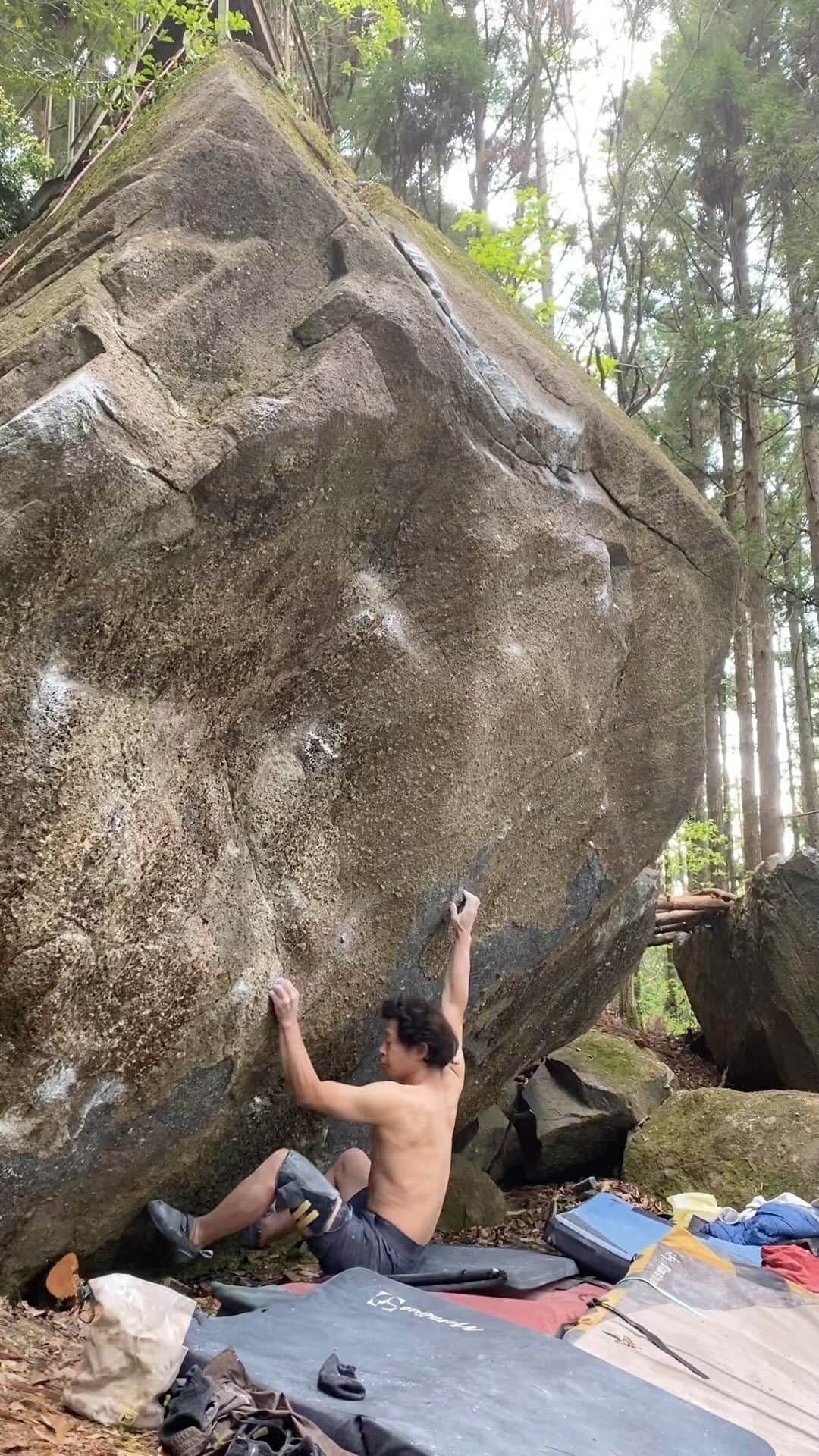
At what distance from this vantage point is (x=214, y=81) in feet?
14.1

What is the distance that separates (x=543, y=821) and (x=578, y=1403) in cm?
297

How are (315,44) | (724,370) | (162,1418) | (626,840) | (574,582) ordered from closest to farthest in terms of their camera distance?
(162,1418) < (574,582) < (626,840) < (315,44) < (724,370)

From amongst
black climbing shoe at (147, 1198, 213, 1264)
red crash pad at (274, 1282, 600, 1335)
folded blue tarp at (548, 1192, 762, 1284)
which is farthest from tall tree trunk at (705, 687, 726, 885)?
black climbing shoe at (147, 1198, 213, 1264)

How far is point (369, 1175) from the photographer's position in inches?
179

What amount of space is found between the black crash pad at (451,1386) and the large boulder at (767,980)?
626 centimetres

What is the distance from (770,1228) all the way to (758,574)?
29.8ft

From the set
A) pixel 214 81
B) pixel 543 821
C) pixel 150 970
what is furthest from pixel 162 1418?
pixel 214 81

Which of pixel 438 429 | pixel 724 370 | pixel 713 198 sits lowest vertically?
pixel 438 429

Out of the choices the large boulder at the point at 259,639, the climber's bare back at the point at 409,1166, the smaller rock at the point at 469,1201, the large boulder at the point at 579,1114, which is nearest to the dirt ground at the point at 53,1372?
the smaller rock at the point at 469,1201

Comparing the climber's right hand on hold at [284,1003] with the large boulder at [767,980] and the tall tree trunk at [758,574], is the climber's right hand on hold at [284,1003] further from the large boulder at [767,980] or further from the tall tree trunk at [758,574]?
the tall tree trunk at [758,574]

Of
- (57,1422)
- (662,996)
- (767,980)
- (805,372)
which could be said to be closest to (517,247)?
(805,372)

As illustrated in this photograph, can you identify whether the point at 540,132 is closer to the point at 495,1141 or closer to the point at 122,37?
the point at 122,37

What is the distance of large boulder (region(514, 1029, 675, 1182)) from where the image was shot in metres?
7.23

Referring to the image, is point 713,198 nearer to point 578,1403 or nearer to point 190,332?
point 190,332
